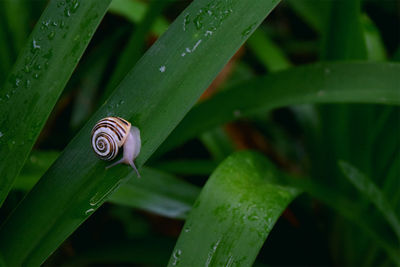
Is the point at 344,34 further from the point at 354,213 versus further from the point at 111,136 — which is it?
the point at 111,136

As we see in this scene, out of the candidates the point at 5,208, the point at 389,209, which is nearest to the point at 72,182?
the point at 5,208

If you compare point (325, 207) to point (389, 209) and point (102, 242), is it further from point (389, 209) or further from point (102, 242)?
point (102, 242)

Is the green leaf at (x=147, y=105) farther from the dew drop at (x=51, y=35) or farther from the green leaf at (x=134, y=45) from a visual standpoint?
the green leaf at (x=134, y=45)

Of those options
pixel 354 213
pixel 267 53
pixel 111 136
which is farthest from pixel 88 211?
pixel 267 53

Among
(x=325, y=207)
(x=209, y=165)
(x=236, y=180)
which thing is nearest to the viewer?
(x=236, y=180)

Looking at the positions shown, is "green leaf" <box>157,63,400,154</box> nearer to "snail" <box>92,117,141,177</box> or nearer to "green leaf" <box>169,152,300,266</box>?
"green leaf" <box>169,152,300,266</box>

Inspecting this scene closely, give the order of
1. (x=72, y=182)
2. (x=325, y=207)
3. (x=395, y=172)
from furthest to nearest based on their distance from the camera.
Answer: (x=325, y=207) → (x=395, y=172) → (x=72, y=182)

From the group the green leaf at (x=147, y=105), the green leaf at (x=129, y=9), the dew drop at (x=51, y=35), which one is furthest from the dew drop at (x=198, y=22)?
the green leaf at (x=129, y=9)

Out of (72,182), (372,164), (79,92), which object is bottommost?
(72,182)
